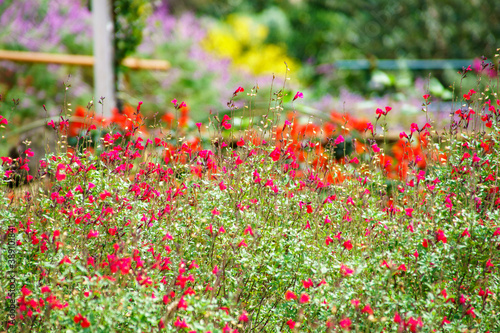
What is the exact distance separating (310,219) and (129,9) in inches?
161

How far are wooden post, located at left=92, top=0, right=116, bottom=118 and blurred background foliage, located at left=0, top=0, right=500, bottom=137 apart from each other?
0.17m

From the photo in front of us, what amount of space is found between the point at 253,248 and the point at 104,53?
4.06 m

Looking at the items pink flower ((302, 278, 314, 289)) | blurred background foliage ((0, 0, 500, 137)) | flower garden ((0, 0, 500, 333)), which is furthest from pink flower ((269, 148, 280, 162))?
blurred background foliage ((0, 0, 500, 137))

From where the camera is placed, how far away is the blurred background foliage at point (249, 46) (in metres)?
7.10

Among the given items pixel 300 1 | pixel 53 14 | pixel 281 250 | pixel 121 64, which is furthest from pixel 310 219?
pixel 300 1

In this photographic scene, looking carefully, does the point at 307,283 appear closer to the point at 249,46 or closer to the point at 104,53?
the point at 104,53

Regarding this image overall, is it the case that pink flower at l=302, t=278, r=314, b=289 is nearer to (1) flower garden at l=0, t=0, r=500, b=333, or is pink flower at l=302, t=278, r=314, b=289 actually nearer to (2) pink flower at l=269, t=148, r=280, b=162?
(1) flower garden at l=0, t=0, r=500, b=333

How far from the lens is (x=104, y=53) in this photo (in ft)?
18.3

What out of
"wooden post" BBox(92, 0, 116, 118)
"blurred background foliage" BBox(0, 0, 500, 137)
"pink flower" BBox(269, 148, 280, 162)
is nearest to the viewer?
"pink flower" BBox(269, 148, 280, 162)

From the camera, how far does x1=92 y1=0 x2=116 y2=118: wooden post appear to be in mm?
5441

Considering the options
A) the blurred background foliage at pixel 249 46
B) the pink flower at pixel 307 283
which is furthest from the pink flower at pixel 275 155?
the blurred background foliage at pixel 249 46

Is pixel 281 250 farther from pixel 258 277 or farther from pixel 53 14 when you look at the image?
pixel 53 14

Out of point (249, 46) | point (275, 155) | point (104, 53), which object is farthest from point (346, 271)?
point (249, 46)

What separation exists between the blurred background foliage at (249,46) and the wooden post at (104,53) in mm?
166
